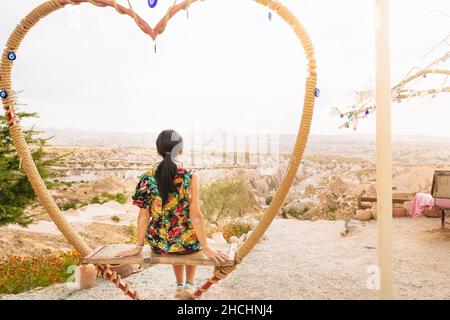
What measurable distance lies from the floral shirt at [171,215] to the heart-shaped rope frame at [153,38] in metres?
0.23

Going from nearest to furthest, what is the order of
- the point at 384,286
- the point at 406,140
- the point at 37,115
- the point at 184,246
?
the point at 384,286
the point at 184,246
the point at 37,115
the point at 406,140

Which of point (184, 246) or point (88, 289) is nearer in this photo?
point (184, 246)

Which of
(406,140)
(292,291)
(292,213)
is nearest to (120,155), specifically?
(292,213)

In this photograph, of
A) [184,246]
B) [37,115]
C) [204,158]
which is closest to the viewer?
[184,246]

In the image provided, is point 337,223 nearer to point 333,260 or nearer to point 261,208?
point 261,208

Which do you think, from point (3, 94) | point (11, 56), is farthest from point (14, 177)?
point (11, 56)

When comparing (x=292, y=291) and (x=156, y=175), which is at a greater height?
(x=156, y=175)

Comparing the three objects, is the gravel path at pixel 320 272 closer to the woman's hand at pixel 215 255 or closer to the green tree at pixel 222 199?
the green tree at pixel 222 199

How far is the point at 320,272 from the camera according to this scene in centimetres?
376

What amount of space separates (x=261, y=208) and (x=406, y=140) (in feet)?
7.57

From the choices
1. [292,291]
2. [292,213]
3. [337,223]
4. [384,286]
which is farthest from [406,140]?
[384,286]

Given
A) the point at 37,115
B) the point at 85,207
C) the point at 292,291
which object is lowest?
the point at 292,291

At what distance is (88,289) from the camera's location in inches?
135

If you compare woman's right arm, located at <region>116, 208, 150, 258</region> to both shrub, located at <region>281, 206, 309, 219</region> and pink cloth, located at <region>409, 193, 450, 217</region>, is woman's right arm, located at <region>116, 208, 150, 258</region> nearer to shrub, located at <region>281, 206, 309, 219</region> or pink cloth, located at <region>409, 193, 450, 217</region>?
pink cloth, located at <region>409, 193, 450, 217</region>
